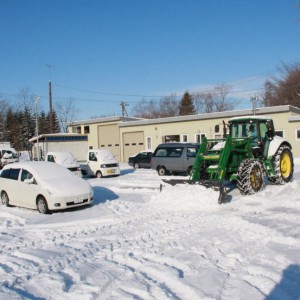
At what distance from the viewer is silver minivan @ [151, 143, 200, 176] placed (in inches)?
764

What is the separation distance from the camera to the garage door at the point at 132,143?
36844 mm

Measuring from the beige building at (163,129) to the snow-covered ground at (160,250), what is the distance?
765 inches

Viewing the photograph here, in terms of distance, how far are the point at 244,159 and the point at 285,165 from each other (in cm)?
274

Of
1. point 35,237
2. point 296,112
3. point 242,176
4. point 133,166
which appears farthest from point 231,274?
point 296,112

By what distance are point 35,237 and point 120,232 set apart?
1.75 metres

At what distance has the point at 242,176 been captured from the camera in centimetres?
1113

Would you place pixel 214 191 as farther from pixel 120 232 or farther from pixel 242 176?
pixel 120 232

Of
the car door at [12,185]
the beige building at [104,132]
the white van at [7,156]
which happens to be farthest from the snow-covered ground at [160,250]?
the beige building at [104,132]

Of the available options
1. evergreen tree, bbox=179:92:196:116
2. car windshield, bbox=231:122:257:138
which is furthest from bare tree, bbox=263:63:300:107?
car windshield, bbox=231:122:257:138

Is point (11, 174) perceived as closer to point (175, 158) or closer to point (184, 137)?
point (175, 158)

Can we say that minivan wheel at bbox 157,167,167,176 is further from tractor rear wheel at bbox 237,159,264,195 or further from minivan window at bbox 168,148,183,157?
tractor rear wheel at bbox 237,159,264,195

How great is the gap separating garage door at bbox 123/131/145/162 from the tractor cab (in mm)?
23496

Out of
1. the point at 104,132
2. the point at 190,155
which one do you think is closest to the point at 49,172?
the point at 190,155

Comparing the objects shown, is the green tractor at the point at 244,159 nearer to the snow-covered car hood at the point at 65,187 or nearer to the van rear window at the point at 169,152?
the snow-covered car hood at the point at 65,187
